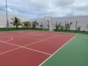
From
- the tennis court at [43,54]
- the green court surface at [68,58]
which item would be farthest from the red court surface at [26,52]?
the green court surface at [68,58]

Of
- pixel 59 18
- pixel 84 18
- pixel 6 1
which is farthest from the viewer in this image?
pixel 59 18

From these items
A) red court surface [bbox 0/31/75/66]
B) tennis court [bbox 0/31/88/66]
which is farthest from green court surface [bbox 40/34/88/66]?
red court surface [bbox 0/31/75/66]

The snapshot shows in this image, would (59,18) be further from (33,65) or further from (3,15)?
(33,65)

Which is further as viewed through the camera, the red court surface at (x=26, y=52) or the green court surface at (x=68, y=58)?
the red court surface at (x=26, y=52)

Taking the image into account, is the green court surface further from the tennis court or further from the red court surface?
the red court surface

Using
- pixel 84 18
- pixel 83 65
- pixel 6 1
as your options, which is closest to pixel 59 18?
pixel 84 18

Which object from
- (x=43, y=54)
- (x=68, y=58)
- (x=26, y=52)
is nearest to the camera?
(x=68, y=58)

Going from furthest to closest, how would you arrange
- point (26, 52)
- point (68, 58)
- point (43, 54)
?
1. point (26, 52)
2. point (43, 54)
3. point (68, 58)

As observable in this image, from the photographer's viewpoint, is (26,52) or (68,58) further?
(26,52)

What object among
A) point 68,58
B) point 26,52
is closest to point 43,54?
point 26,52

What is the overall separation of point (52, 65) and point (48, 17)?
16.7 metres

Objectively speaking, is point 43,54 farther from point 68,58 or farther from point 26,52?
point 68,58

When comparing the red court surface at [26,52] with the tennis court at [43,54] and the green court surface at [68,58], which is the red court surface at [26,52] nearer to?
the tennis court at [43,54]

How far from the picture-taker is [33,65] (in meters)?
3.12
